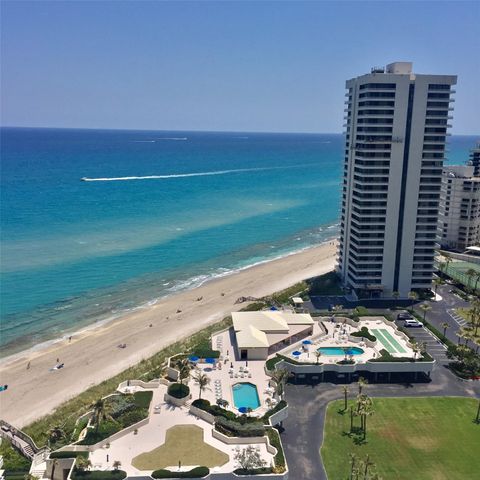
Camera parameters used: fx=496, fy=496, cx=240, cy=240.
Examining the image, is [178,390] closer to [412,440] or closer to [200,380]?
[200,380]

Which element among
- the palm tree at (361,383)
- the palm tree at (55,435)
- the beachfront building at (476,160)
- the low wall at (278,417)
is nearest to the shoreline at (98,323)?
the palm tree at (55,435)

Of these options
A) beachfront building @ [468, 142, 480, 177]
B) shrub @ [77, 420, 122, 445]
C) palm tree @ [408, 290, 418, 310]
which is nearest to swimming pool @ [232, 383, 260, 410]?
shrub @ [77, 420, 122, 445]

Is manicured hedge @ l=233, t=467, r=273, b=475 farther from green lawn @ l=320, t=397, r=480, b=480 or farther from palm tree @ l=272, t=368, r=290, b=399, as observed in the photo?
palm tree @ l=272, t=368, r=290, b=399

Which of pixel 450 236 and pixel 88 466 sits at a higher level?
pixel 450 236

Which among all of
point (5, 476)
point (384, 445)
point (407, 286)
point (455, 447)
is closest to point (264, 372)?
point (384, 445)

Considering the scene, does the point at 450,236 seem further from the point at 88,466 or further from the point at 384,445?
the point at 88,466

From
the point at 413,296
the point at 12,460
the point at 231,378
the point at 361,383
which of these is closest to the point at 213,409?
the point at 231,378
